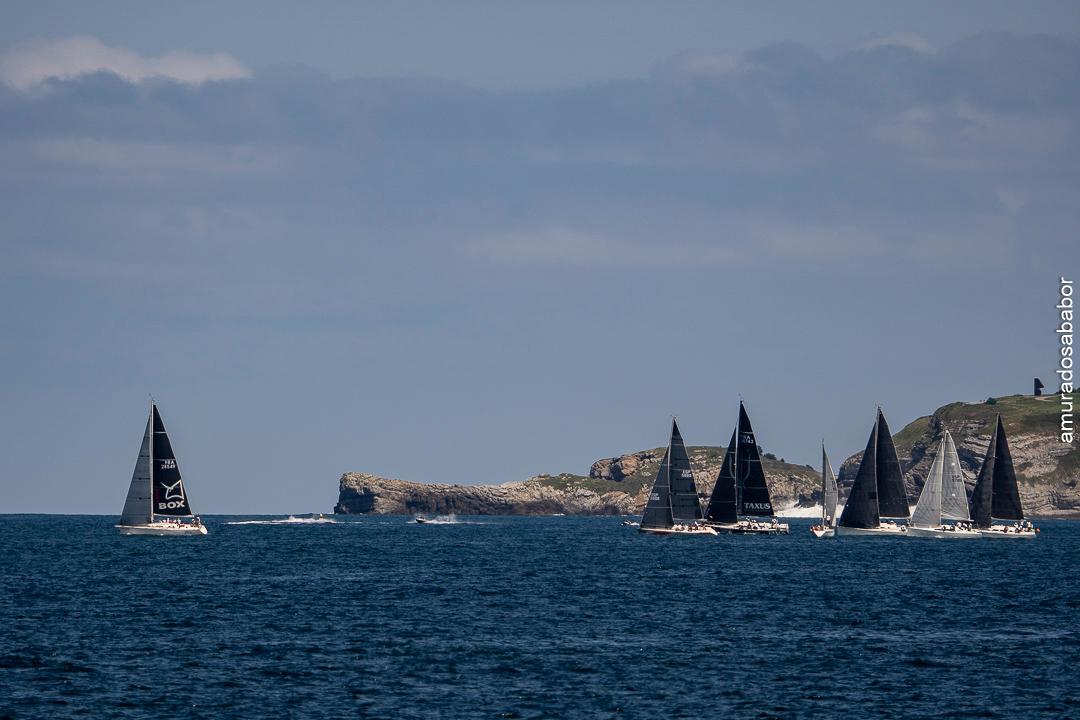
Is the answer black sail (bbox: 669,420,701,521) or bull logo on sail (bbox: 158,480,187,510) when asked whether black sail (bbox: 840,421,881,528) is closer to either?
black sail (bbox: 669,420,701,521)

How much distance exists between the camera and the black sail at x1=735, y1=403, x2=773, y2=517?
6909 inches

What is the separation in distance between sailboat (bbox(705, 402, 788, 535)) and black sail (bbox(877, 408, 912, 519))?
43.2 feet

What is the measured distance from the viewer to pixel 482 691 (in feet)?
188

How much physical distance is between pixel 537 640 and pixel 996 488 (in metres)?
122

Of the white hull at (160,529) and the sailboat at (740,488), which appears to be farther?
the sailboat at (740,488)

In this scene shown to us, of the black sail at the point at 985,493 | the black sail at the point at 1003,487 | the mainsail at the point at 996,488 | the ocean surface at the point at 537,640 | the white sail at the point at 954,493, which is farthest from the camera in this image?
the black sail at the point at 1003,487

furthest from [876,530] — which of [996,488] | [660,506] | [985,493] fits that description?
[660,506]

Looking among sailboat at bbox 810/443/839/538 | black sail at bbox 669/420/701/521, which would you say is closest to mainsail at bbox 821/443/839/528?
sailboat at bbox 810/443/839/538

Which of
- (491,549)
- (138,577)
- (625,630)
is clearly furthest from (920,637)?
(491,549)

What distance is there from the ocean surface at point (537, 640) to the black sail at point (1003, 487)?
49.4 metres

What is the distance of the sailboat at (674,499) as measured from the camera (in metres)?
167

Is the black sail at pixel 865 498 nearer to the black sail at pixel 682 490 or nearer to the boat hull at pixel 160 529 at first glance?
the black sail at pixel 682 490

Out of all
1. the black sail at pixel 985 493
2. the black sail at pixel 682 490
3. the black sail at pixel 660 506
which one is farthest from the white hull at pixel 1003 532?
the black sail at pixel 660 506

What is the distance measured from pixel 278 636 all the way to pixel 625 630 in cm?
1745
